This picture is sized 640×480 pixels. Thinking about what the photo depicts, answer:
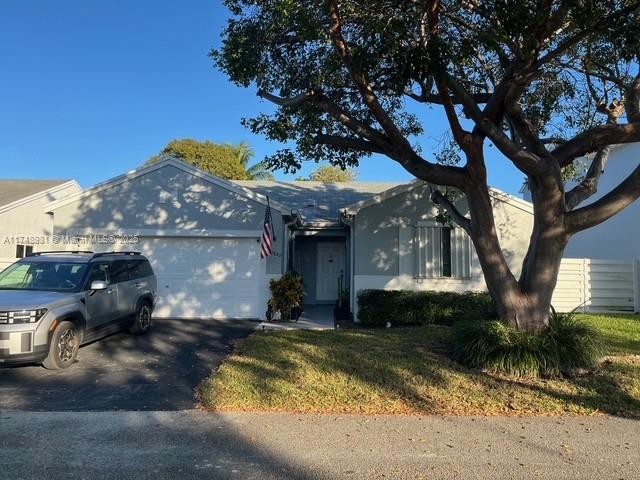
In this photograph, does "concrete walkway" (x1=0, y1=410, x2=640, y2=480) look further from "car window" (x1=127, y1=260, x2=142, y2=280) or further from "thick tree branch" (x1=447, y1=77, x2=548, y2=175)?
"car window" (x1=127, y1=260, x2=142, y2=280)

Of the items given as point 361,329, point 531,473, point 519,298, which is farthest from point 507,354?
point 361,329

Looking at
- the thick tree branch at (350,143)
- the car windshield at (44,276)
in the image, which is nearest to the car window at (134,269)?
the car windshield at (44,276)

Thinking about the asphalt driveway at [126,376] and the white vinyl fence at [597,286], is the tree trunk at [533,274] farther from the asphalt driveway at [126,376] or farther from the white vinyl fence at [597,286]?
the white vinyl fence at [597,286]

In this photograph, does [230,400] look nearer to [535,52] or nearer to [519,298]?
[519,298]

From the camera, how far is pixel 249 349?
9516 millimetres

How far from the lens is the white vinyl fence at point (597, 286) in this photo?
1437 centimetres

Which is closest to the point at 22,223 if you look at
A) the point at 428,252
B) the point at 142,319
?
the point at 142,319

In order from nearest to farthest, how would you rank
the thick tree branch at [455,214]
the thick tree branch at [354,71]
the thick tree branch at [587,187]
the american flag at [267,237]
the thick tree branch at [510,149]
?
the thick tree branch at [354,71]
the thick tree branch at [510,149]
the thick tree branch at [587,187]
the thick tree branch at [455,214]
the american flag at [267,237]

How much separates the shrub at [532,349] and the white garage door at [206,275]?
266 inches

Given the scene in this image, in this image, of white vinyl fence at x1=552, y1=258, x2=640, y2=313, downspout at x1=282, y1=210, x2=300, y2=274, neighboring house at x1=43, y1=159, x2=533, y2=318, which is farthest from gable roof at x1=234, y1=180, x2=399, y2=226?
white vinyl fence at x1=552, y1=258, x2=640, y2=313

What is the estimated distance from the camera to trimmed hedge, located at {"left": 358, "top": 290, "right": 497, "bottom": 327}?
12.9 metres

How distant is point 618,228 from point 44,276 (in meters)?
17.8

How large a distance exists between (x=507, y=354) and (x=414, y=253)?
20.4ft

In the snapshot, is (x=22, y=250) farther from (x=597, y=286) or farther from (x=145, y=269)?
(x=597, y=286)
